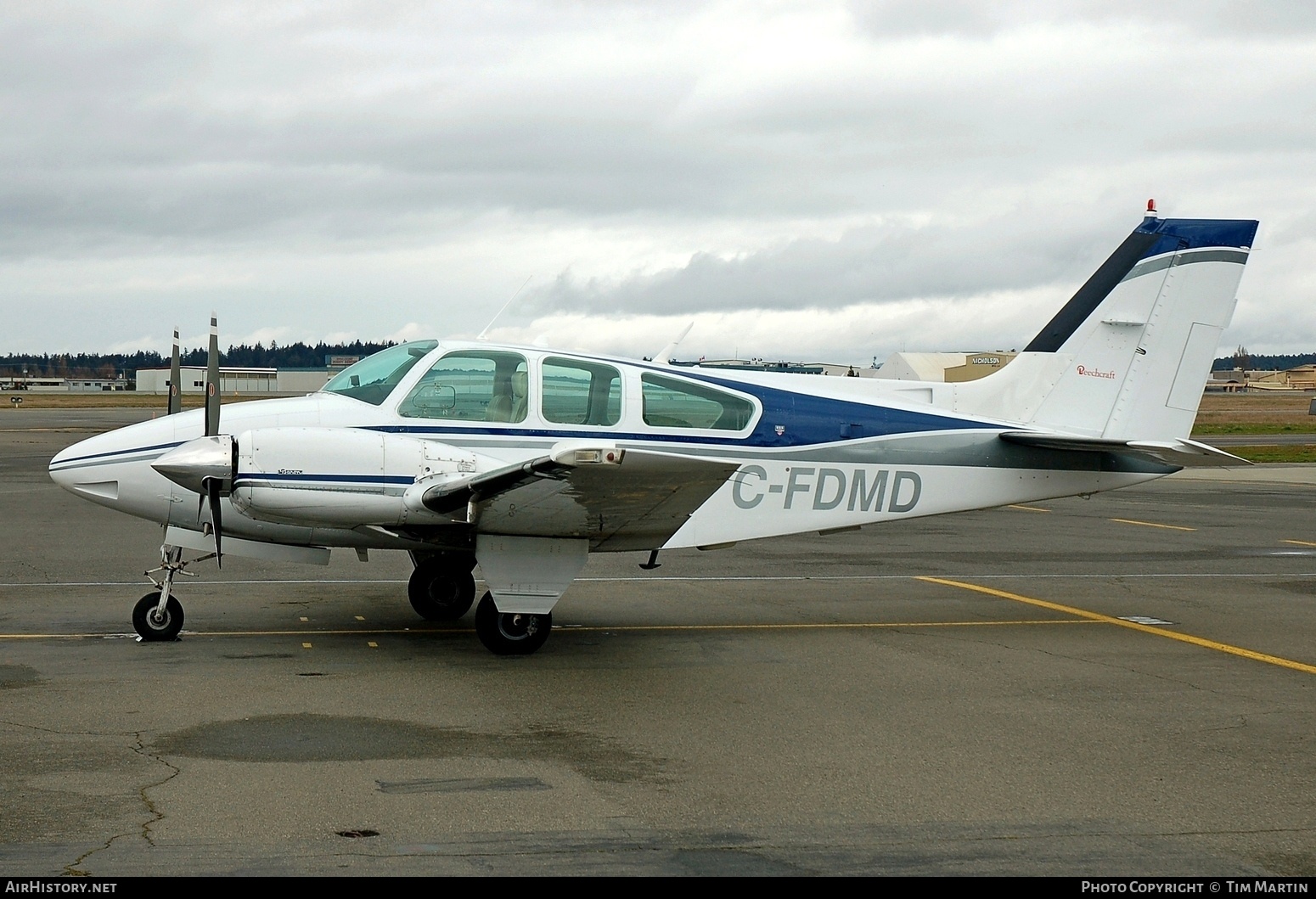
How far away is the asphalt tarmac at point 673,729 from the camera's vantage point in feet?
16.8

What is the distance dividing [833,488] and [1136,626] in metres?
3.12

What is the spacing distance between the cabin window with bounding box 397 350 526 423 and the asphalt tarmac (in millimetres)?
1920

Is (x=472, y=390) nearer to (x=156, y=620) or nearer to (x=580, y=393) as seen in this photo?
(x=580, y=393)

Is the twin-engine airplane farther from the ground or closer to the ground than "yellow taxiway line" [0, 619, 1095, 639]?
farther from the ground

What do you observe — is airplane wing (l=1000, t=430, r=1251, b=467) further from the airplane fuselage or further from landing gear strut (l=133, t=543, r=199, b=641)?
landing gear strut (l=133, t=543, r=199, b=641)

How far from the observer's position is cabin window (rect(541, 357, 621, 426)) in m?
9.89

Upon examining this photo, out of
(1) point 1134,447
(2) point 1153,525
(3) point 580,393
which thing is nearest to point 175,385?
(3) point 580,393

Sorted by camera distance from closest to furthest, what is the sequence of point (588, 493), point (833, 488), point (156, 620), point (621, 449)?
1. point (621, 449)
2. point (588, 493)
3. point (156, 620)
4. point (833, 488)

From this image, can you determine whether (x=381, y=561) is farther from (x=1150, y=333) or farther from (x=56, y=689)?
(x=1150, y=333)

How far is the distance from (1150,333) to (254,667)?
8.68 metres

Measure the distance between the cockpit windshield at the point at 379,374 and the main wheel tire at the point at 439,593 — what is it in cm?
194

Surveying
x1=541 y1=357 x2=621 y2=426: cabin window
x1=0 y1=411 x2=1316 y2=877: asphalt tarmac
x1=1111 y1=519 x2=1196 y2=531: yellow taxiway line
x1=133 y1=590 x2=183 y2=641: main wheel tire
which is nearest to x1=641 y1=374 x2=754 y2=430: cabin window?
x1=541 y1=357 x2=621 y2=426: cabin window

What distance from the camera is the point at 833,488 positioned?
1061 cm

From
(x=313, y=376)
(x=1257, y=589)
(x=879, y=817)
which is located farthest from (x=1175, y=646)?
(x=313, y=376)
